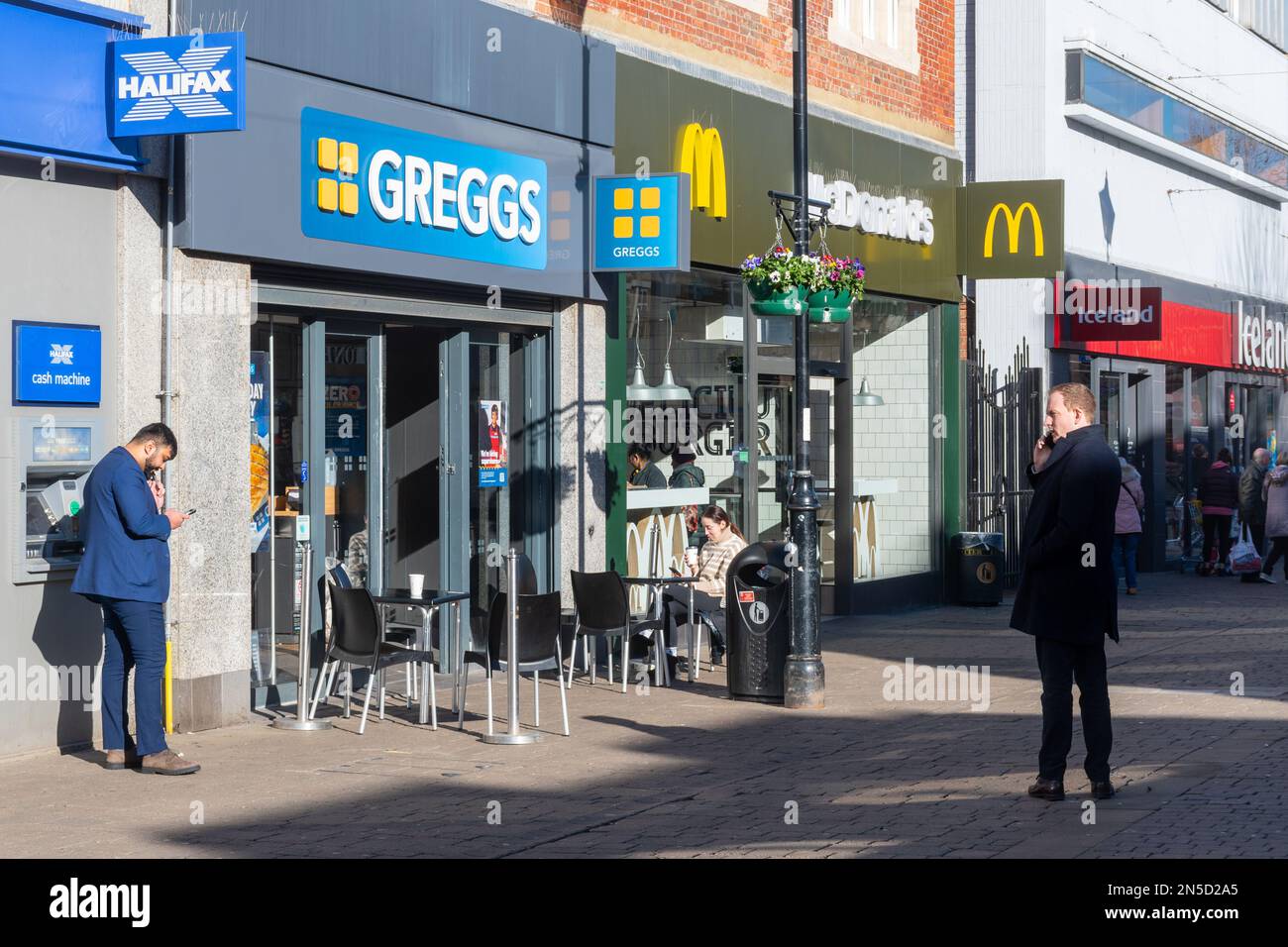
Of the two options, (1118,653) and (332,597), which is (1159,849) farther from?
(1118,653)

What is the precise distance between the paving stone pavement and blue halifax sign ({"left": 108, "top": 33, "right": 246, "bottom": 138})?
359 centimetres

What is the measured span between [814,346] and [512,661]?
8683 mm

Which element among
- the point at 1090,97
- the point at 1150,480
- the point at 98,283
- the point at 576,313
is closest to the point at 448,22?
the point at 576,313

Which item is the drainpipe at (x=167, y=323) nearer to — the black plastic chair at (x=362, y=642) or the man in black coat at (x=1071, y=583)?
the black plastic chair at (x=362, y=642)

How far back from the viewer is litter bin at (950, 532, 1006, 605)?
2048 cm

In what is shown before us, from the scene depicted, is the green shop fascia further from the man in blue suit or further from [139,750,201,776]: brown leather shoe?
[139,750,201,776]: brown leather shoe

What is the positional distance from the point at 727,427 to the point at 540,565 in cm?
296

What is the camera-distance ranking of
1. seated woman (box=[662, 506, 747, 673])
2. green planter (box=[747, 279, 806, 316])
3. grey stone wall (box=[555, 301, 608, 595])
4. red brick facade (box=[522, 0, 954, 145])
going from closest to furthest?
green planter (box=[747, 279, 806, 316]) → seated woman (box=[662, 506, 747, 673]) → grey stone wall (box=[555, 301, 608, 595]) → red brick facade (box=[522, 0, 954, 145])

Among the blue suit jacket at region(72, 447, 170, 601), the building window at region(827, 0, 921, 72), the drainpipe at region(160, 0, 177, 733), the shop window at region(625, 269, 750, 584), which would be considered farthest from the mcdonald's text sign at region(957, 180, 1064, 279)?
the blue suit jacket at region(72, 447, 170, 601)

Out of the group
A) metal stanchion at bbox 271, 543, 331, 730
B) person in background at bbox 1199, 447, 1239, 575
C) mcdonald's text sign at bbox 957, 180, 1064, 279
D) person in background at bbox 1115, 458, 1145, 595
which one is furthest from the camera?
person in background at bbox 1199, 447, 1239, 575

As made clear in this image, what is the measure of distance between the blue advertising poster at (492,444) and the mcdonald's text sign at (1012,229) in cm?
861

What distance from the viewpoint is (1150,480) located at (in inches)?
1072

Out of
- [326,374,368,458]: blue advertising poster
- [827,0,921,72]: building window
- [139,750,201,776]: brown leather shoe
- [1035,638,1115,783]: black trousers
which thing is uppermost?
[827,0,921,72]: building window

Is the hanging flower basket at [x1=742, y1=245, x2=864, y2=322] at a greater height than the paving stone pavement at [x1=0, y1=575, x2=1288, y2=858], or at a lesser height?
greater
